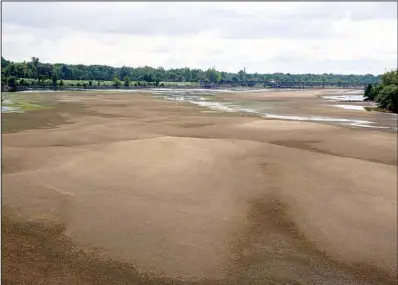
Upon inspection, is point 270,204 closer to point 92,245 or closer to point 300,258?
point 300,258

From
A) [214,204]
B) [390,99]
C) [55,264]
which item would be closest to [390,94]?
[390,99]

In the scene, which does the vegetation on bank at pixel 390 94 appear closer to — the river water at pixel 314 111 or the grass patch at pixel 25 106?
the river water at pixel 314 111

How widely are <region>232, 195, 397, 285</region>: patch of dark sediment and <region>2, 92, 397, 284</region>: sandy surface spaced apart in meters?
0.04

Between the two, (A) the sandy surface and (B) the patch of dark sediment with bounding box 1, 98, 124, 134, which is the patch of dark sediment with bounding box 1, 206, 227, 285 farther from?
(B) the patch of dark sediment with bounding box 1, 98, 124, 134

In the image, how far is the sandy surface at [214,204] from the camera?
12.8 m

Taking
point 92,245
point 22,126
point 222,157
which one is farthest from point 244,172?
point 22,126

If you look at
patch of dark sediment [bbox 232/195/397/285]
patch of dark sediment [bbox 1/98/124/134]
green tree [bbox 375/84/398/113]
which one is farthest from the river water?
patch of dark sediment [bbox 232/195/397/285]

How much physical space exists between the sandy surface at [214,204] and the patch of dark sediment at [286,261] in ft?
0.12

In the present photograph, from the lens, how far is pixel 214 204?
1794cm

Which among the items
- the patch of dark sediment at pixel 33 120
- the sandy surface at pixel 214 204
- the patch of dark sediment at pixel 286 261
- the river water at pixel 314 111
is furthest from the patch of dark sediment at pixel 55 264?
the river water at pixel 314 111

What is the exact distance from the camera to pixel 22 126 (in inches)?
1533

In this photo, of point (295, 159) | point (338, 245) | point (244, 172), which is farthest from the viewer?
point (295, 159)

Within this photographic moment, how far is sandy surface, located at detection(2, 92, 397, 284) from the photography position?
1282cm

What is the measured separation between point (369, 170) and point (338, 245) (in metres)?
11.0
